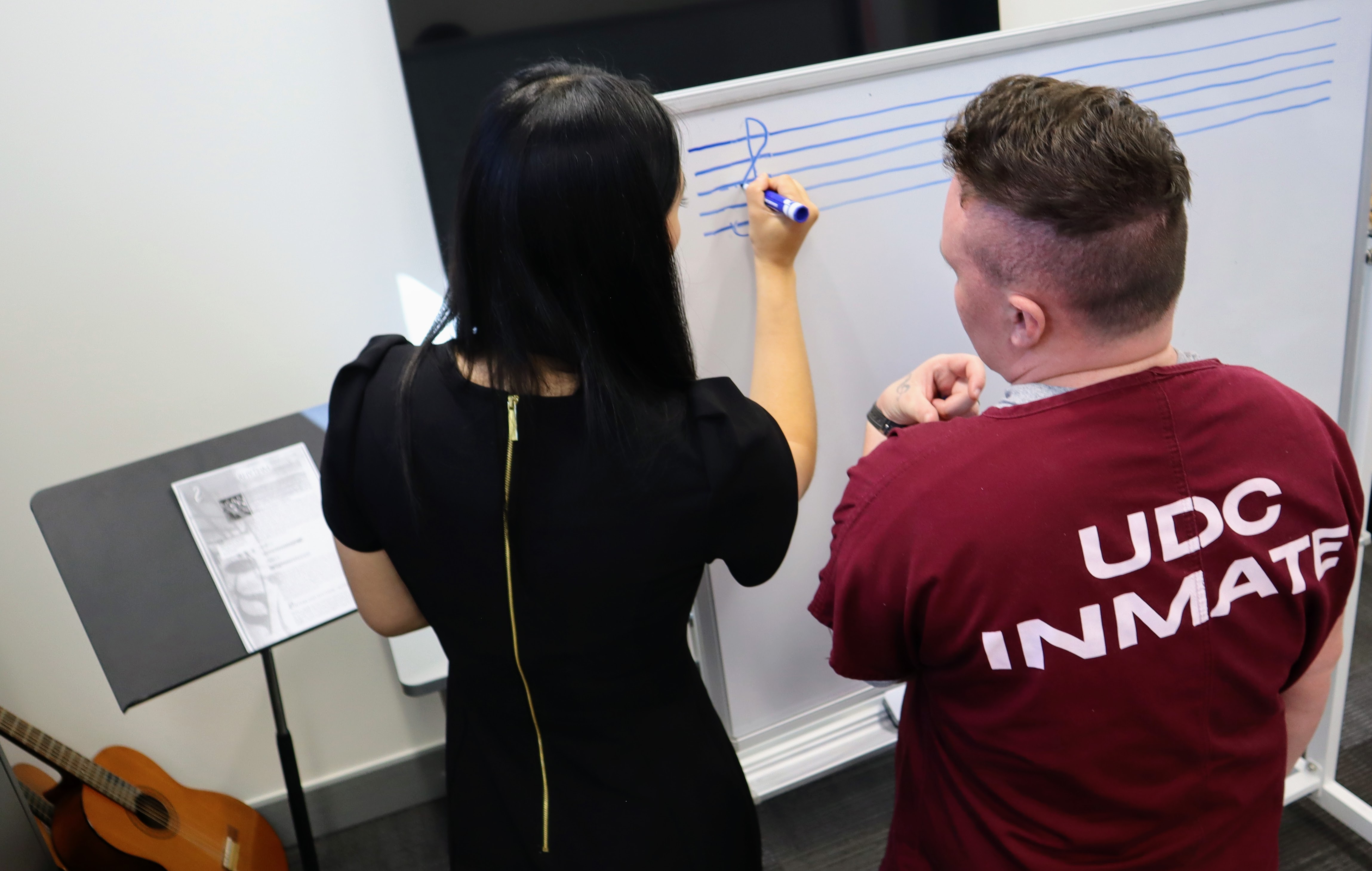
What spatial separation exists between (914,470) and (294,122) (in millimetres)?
1300

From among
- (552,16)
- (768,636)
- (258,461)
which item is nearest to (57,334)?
(258,461)

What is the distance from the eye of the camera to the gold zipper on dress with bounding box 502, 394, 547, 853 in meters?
0.72

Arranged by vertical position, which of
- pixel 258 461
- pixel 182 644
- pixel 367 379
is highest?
pixel 367 379

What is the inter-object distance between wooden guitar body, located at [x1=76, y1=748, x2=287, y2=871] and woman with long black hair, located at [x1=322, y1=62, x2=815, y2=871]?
36.7 inches

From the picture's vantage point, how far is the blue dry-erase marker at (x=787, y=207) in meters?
0.98

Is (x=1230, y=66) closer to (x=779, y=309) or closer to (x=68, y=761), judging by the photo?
(x=779, y=309)

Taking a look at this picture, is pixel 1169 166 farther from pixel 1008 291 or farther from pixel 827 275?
pixel 827 275

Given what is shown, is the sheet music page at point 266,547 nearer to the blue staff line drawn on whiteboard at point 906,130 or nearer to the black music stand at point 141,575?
the black music stand at point 141,575

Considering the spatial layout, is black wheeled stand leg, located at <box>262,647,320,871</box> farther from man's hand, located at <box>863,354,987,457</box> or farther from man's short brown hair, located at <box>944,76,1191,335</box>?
man's short brown hair, located at <box>944,76,1191,335</box>

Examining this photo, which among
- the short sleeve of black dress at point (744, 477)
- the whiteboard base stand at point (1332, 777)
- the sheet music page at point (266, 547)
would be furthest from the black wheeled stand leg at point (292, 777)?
the whiteboard base stand at point (1332, 777)

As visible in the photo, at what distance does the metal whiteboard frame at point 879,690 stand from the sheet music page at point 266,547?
57cm

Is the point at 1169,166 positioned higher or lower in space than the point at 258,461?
higher

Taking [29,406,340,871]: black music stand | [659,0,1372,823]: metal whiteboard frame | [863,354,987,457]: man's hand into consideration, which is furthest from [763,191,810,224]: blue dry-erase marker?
[29,406,340,871]: black music stand

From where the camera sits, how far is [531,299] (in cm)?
68
